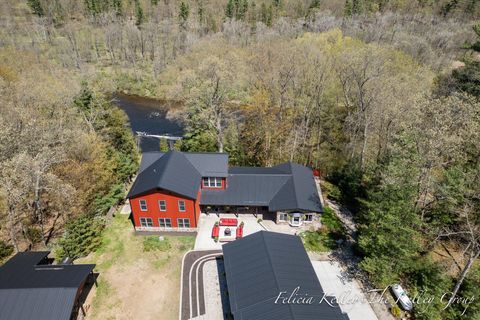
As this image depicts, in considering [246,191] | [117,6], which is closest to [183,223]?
[246,191]

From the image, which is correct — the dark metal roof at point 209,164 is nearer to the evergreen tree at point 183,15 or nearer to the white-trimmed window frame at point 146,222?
the white-trimmed window frame at point 146,222

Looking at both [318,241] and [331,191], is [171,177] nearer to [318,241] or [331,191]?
[318,241]

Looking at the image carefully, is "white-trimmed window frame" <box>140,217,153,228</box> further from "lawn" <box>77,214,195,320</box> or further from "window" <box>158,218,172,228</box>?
"lawn" <box>77,214,195,320</box>

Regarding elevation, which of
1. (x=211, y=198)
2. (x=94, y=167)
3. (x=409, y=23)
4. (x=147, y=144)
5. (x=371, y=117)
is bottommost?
(x=147, y=144)

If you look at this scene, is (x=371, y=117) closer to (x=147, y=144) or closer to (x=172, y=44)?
(x=147, y=144)

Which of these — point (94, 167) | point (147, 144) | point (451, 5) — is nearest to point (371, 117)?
point (94, 167)

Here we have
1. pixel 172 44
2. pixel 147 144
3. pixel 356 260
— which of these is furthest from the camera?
pixel 172 44
